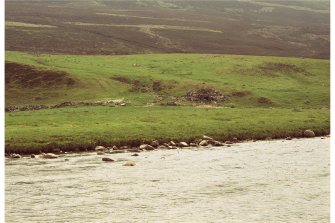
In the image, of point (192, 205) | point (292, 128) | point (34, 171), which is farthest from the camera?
point (292, 128)

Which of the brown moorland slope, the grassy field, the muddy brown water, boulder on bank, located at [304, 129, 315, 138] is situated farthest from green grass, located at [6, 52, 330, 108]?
the muddy brown water

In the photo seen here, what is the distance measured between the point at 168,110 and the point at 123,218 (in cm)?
3845

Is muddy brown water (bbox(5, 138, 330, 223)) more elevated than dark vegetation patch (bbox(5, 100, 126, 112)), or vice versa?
muddy brown water (bbox(5, 138, 330, 223))

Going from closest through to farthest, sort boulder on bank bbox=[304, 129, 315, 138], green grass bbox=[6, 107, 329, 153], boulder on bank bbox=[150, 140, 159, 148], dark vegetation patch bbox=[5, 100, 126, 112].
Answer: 1. green grass bbox=[6, 107, 329, 153]
2. boulder on bank bbox=[150, 140, 159, 148]
3. boulder on bank bbox=[304, 129, 315, 138]
4. dark vegetation patch bbox=[5, 100, 126, 112]

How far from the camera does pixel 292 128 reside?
5825 centimetres

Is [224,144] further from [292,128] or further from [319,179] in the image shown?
[319,179]

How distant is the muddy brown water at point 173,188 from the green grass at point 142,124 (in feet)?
14.7

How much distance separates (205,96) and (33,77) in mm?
22391

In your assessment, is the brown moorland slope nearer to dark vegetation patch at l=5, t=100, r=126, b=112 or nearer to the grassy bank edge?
dark vegetation patch at l=5, t=100, r=126, b=112

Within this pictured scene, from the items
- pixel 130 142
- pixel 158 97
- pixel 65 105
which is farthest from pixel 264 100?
pixel 130 142

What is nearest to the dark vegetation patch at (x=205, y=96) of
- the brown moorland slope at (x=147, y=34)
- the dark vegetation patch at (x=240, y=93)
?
the dark vegetation patch at (x=240, y=93)

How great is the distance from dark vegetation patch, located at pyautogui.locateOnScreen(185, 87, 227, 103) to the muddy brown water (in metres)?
25.8

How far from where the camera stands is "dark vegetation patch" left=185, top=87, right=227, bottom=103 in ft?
236

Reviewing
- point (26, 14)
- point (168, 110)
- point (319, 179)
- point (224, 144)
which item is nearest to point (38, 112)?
point (168, 110)
